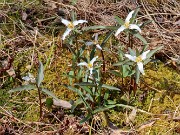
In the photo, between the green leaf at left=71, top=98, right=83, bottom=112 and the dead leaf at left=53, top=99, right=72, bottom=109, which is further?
the dead leaf at left=53, top=99, right=72, bottom=109

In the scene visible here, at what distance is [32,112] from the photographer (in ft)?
7.60

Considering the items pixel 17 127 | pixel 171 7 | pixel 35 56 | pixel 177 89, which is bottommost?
pixel 17 127

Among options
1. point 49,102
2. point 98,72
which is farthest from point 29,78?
point 98,72

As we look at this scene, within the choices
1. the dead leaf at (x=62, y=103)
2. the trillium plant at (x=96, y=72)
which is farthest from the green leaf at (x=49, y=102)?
the trillium plant at (x=96, y=72)

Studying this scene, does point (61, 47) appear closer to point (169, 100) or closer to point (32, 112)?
point (32, 112)

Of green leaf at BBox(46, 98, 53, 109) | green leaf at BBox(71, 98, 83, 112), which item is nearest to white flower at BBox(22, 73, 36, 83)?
green leaf at BBox(46, 98, 53, 109)

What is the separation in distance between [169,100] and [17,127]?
992 mm

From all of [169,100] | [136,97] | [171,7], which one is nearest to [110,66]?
[136,97]

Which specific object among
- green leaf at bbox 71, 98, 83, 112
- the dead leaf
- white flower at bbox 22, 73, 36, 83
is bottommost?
the dead leaf

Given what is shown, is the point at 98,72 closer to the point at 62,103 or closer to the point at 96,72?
the point at 96,72

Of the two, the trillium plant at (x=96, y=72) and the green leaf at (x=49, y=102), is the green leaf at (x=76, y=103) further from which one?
the green leaf at (x=49, y=102)

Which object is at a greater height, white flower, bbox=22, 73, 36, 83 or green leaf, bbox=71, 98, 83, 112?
white flower, bbox=22, 73, 36, 83

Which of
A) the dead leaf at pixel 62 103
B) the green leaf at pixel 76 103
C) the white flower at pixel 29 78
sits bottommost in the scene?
the dead leaf at pixel 62 103

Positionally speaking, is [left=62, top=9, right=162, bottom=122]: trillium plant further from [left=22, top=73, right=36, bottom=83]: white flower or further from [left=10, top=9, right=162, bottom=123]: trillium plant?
[left=22, top=73, right=36, bottom=83]: white flower
